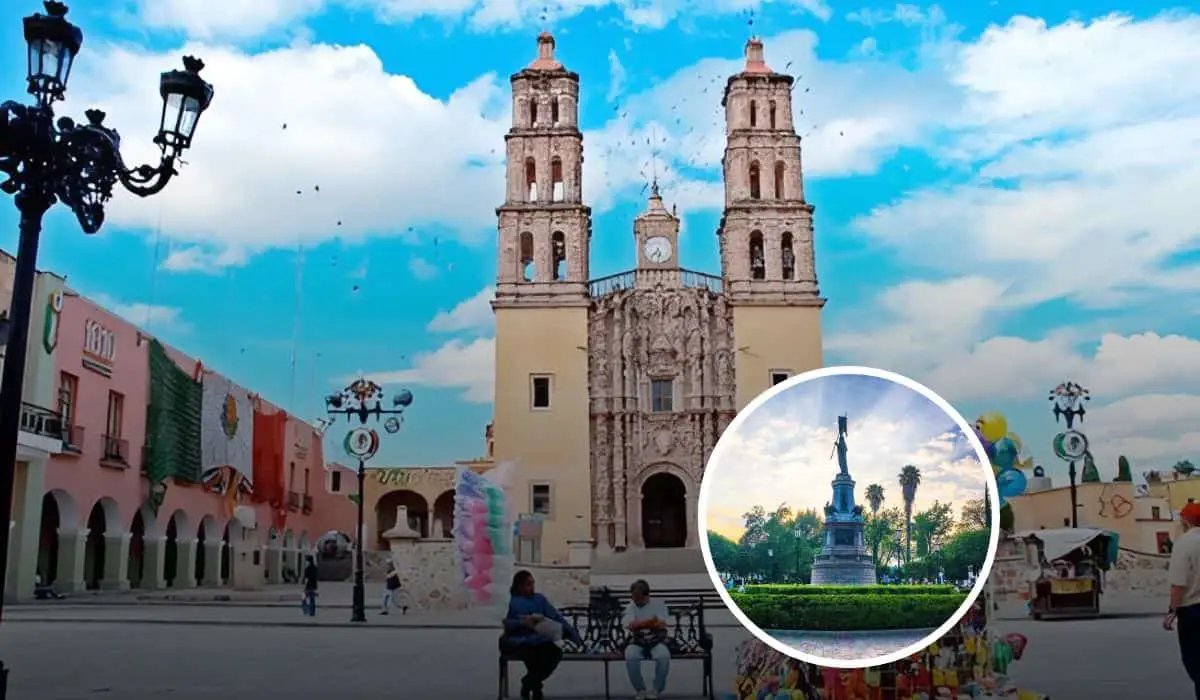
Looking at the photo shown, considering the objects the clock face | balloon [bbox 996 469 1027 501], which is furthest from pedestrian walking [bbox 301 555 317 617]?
the clock face

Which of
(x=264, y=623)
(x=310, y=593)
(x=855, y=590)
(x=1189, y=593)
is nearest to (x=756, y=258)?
(x=310, y=593)

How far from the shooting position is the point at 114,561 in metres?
21.5

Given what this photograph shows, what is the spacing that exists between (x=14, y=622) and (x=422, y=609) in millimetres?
5823

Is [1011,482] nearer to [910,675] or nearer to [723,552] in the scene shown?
[910,675]

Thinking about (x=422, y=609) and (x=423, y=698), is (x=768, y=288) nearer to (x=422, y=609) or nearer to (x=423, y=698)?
(x=422, y=609)

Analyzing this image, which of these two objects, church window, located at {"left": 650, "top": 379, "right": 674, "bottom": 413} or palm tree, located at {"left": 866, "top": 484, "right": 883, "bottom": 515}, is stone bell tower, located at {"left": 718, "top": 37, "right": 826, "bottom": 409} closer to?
church window, located at {"left": 650, "top": 379, "right": 674, "bottom": 413}

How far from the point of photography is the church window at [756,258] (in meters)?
31.8

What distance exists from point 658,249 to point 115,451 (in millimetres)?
Result: 16313

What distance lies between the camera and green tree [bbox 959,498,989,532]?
3635 millimetres

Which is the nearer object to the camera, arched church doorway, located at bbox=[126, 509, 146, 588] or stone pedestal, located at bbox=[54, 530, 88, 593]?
stone pedestal, located at bbox=[54, 530, 88, 593]

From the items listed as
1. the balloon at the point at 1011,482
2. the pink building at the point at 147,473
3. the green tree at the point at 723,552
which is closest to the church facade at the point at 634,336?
the pink building at the point at 147,473

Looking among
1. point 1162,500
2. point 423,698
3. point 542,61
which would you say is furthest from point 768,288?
point 423,698

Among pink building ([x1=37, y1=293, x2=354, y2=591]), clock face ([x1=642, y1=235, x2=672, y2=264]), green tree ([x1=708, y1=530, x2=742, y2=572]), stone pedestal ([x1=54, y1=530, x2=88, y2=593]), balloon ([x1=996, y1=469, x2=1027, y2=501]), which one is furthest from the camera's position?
clock face ([x1=642, y1=235, x2=672, y2=264])

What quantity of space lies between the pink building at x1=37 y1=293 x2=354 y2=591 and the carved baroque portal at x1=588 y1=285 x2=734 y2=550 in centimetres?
940
